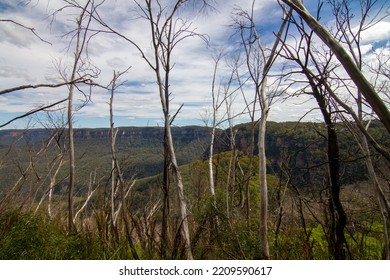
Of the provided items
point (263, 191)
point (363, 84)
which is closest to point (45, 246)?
point (263, 191)

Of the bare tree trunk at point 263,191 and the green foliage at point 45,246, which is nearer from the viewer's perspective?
the green foliage at point 45,246

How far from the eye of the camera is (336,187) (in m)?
2.78

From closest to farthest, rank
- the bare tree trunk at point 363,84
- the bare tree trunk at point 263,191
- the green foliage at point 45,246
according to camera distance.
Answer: the bare tree trunk at point 363,84 < the green foliage at point 45,246 < the bare tree trunk at point 263,191

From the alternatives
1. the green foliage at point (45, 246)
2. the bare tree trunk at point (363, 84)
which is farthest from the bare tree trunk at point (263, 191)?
the bare tree trunk at point (363, 84)

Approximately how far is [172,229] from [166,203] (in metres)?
0.69

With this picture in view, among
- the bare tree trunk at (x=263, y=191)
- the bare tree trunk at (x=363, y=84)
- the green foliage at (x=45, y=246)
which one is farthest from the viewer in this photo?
the bare tree trunk at (x=263, y=191)

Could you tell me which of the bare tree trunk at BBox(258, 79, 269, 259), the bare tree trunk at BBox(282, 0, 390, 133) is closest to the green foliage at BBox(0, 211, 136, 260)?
the bare tree trunk at BBox(258, 79, 269, 259)

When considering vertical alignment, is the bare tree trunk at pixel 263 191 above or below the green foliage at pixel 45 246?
above

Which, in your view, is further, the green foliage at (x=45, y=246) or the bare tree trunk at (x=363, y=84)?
the green foliage at (x=45, y=246)

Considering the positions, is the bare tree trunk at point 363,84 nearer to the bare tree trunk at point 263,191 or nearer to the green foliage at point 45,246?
the bare tree trunk at point 263,191

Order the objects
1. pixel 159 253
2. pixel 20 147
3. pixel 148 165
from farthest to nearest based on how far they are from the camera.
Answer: pixel 148 165 → pixel 20 147 → pixel 159 253

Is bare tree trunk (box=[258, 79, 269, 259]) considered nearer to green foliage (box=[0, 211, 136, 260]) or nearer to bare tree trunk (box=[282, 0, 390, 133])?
green foliage (box=[0, 211, 136, 260])

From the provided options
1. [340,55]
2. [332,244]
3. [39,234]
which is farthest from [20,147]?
[340,55]

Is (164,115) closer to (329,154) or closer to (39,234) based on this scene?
(329,154)
